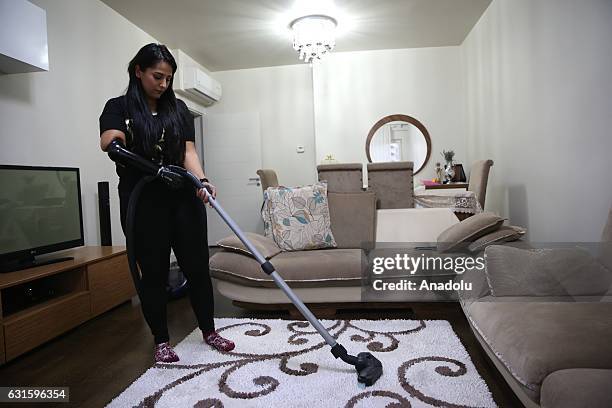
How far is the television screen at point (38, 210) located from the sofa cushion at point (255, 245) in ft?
3.35

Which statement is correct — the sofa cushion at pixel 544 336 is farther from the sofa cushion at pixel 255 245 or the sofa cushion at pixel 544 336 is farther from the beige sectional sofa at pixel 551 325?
the sofa cushion at pixel 255 245

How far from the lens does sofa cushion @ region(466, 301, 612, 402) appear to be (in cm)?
102

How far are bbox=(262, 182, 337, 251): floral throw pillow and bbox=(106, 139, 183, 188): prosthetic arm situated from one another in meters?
1.20

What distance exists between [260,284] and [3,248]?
138 cm

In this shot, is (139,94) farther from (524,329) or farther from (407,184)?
(407,184)

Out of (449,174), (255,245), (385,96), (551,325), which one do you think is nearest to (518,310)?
Answer: (551,325)

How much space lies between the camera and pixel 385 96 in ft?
18.1

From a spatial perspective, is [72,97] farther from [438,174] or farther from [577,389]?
[438,174]

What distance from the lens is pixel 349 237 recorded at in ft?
9.43

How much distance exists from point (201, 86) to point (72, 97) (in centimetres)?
211

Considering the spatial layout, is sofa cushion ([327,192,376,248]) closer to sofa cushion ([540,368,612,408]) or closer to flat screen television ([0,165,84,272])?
flat screen television ([0,165,84,272])

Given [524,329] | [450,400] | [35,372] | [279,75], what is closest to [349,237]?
[450,400]

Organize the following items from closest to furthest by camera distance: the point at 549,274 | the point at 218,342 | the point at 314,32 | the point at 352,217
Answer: the point at 549,274 < the point at 218,342 < the point at 352,217 < the point at 314,32

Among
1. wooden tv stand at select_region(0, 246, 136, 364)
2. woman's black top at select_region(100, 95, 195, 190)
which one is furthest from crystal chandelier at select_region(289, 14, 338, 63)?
woman's black top at select_region(100, 95, 195, 190)
